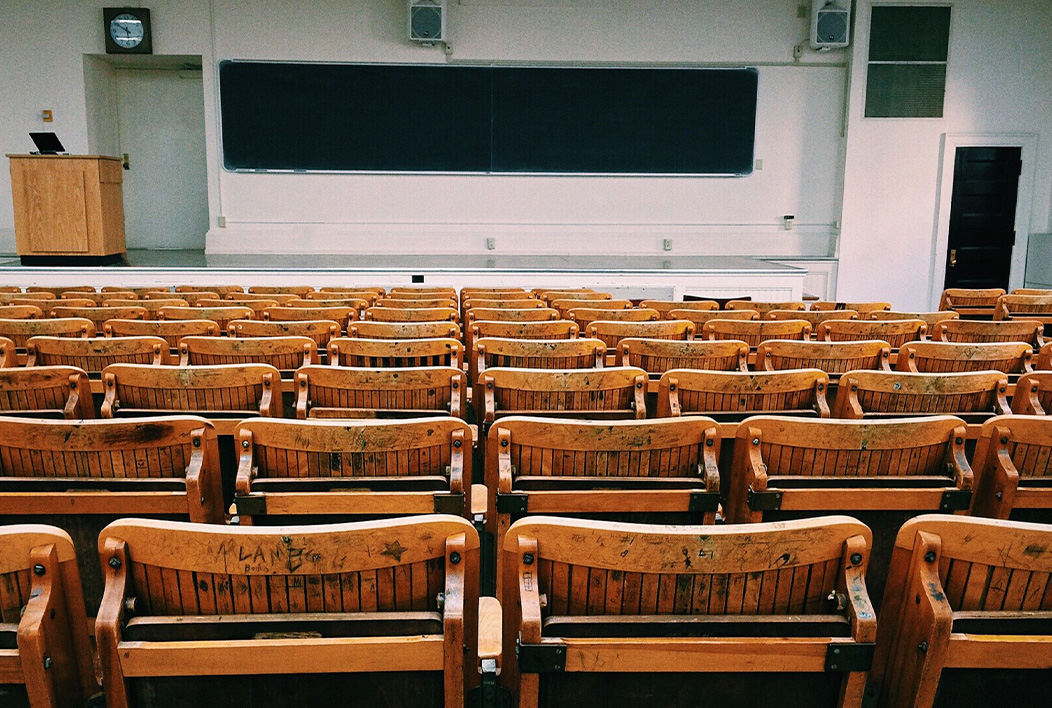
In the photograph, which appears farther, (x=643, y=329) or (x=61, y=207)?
(x=61, y=207)

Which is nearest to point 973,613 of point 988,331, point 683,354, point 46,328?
point 683,354

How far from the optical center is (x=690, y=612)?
1.32 m

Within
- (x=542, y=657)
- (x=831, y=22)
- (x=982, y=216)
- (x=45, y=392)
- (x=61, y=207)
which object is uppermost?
(x=831, y=22)

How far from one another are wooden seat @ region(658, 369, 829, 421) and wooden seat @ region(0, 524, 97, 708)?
177 centimetres

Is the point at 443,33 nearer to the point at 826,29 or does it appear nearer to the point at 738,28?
the point at 738,28

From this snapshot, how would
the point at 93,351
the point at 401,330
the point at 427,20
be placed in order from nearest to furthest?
the point at 93,351 → the point at 401,330 → the point at 427,20

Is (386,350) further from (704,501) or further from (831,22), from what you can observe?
(831,22)

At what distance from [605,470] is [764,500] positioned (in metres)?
0.39

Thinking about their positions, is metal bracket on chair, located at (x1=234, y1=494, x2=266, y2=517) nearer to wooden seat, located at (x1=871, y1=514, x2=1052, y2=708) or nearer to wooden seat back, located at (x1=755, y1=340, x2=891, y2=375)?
wooden seat, located at (x1=871, y1=514, x2=1052, y2=708)

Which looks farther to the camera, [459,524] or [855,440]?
[855,440]

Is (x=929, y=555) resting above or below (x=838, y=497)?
above

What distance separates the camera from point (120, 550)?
4.05 ft

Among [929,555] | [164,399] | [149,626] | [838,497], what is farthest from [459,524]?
[164,399]

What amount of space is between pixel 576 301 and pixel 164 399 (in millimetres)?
3171
